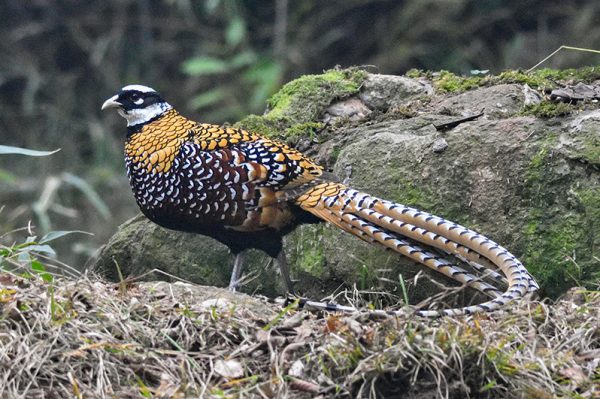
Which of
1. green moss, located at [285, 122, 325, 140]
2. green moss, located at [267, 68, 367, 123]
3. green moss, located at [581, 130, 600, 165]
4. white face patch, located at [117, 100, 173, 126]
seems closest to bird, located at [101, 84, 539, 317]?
white face patch, located at [117, 100, 173, 126]

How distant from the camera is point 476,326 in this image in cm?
414

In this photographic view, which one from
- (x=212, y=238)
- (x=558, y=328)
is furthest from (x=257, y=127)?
(x=558, y=328)

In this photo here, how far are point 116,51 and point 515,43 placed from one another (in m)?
4.79

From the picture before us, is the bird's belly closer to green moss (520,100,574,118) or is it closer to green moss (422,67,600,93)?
green moss (520,100,574,118)

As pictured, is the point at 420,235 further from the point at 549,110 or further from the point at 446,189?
the point at 549,110

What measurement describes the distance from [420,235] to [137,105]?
2000mm

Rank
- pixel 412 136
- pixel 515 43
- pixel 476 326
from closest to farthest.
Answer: pixel 476 326 → pixel 412 136 → pixel 515 43

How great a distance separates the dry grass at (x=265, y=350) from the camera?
4008 mm

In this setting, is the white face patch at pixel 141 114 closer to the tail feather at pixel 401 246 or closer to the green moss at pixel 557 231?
the tail feather at pixel 401 246

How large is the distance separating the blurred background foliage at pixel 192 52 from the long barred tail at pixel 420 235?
22.5ft

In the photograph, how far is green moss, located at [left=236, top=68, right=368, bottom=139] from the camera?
6992 millimetres

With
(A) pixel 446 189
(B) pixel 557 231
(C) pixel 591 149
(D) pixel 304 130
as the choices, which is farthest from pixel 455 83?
(B) pixel 557 231

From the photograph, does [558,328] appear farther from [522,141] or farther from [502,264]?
[522,141]

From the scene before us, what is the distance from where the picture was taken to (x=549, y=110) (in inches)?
238
